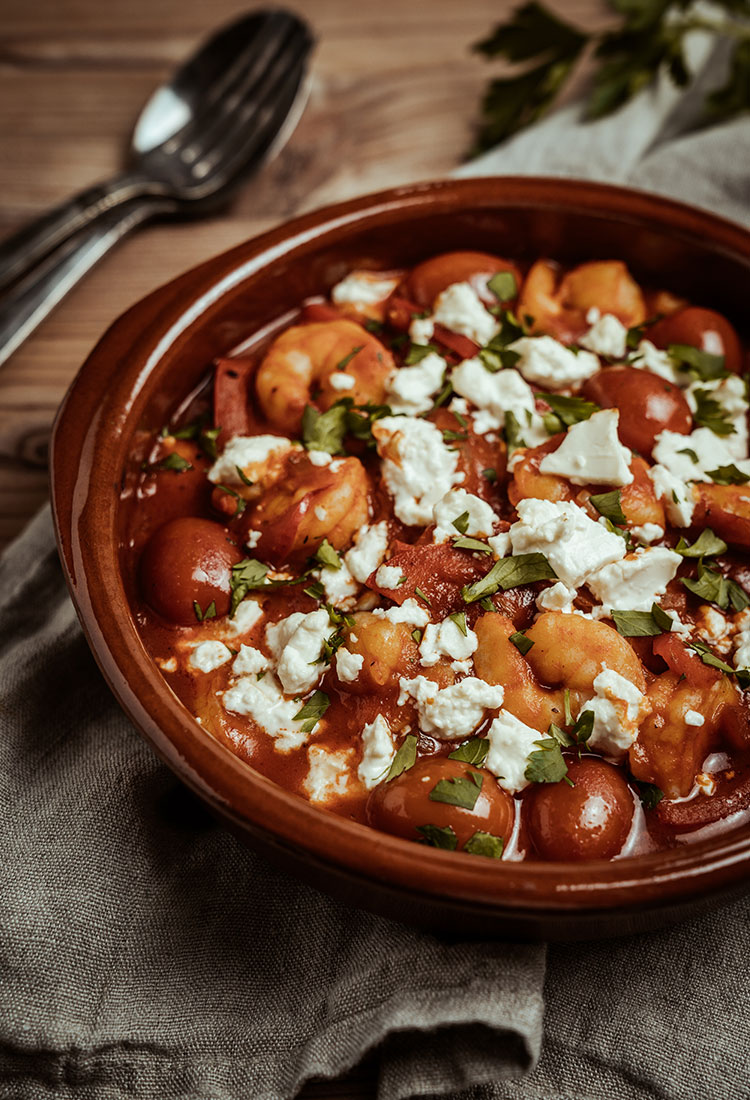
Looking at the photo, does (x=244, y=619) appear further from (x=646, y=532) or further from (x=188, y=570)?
(x=646, y=532)

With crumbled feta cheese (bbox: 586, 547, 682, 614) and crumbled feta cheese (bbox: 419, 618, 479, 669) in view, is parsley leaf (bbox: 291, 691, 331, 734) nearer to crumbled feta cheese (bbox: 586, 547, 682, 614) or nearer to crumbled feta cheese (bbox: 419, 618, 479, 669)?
crumbled feta cheese (bbox: 419, 618, 479, 669)

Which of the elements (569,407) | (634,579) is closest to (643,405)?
(569,407)

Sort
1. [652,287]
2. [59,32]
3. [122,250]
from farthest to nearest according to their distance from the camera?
[59,32]
[122,250]
[652,287]

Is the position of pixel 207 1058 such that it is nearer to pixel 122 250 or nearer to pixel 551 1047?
pixel 551 1047

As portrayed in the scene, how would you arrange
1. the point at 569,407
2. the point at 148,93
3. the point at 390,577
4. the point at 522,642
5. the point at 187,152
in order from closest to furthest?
1. the point at 522,642
2. the point at 390,577
3. the point at 569,407
4. the point at 187,152
5. the point at 148,93

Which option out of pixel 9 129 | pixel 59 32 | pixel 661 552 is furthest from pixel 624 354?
pixel 59 32

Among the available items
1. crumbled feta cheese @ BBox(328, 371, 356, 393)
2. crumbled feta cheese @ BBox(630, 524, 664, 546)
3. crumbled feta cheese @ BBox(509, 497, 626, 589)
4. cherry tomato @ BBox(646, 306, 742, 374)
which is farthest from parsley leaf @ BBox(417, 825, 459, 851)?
cherry tomato @ BBox(646, 306, 742, 374)
